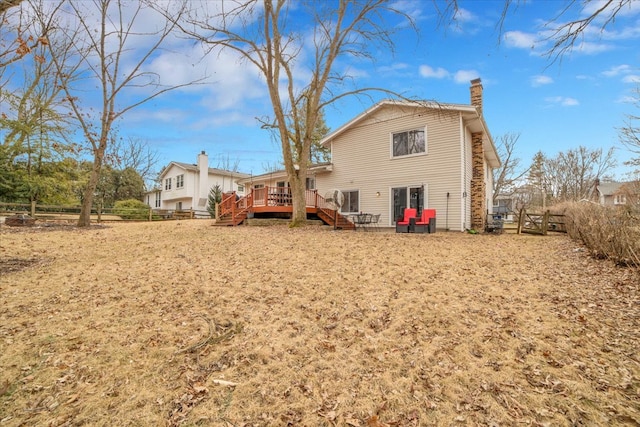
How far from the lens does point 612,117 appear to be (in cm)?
1341

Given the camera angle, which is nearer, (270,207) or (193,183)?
(270,207)

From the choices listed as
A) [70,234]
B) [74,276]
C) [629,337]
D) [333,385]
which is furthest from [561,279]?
[70,234]

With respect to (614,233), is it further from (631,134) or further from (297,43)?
(297,43)

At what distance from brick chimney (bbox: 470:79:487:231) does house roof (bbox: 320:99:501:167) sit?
0.65 meters

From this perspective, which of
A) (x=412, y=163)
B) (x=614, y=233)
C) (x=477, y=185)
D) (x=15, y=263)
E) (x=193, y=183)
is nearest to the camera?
(x=614, y=233)

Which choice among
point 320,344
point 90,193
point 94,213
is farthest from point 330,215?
point 94,213

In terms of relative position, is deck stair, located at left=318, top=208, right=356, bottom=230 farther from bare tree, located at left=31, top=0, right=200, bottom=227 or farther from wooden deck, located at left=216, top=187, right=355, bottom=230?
bare tree, located at left=31, top=0, right=200, bottom=227

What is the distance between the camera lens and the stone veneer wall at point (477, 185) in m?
13.7

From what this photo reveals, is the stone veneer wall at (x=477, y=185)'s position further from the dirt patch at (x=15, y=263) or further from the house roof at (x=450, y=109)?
the dirt patch at (x=15, y=263)

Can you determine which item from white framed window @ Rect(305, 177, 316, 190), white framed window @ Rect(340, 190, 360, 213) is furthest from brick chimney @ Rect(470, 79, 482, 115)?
white framed window @ Rect(305, 177, 316, 190)

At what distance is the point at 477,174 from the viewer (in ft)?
46.6

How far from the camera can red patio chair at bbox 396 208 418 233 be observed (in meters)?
12.3

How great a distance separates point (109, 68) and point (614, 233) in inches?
777

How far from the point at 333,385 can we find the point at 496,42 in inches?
181
